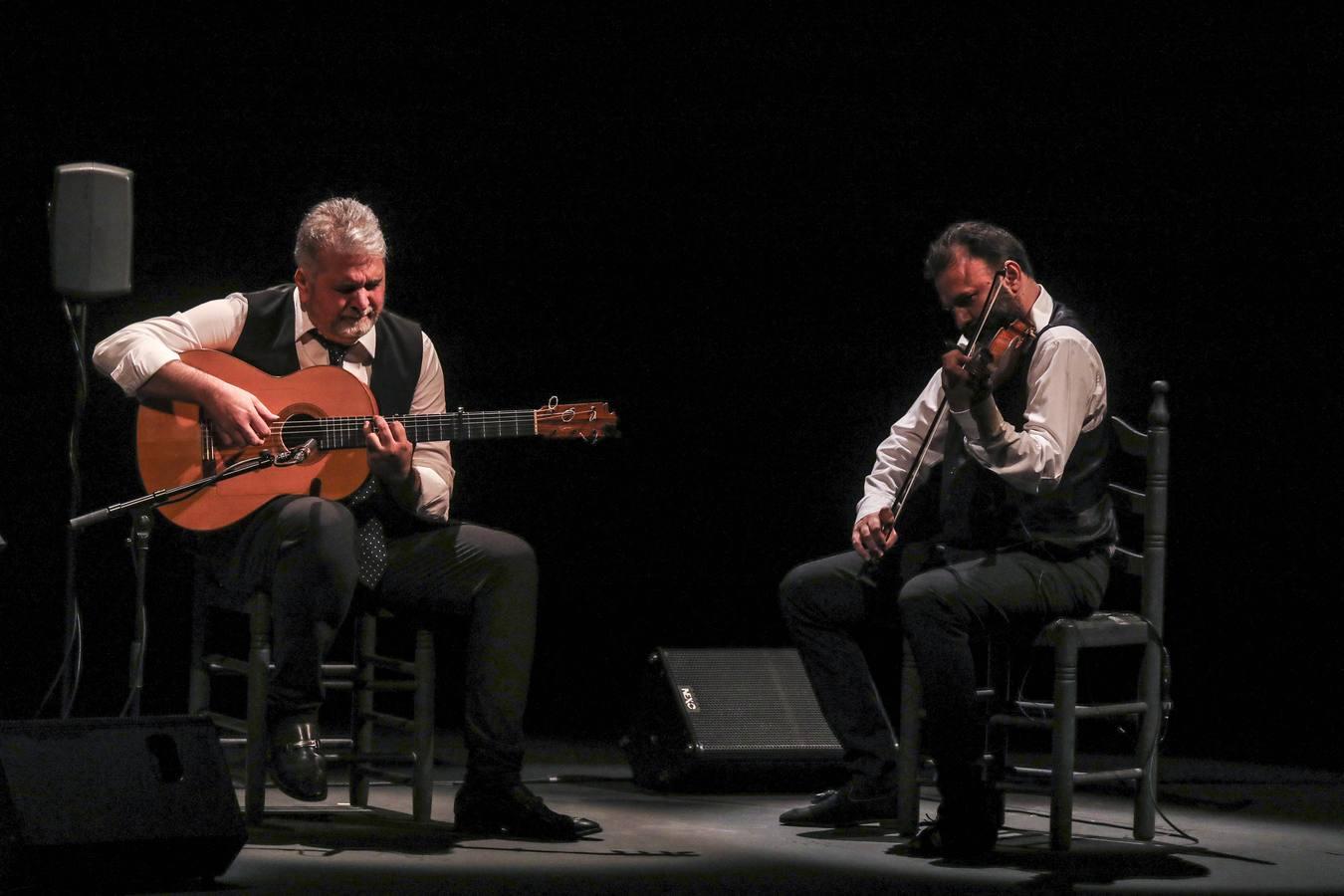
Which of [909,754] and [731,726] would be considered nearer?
[909,754]

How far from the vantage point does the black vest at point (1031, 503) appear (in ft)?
10.6

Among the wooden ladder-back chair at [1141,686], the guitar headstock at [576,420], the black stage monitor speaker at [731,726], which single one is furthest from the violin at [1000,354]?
the black stage monitor speaker at [731,726]

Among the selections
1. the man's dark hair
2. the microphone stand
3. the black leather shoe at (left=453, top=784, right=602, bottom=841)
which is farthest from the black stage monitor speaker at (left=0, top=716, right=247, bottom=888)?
the man's dark hair

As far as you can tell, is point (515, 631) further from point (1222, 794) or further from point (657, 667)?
point (1222, 794)

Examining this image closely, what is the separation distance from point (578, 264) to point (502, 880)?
2536 millimetres

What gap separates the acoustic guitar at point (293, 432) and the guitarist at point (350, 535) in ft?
0.12

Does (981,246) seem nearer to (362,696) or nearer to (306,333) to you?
(306,333)

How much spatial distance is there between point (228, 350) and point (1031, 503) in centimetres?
155

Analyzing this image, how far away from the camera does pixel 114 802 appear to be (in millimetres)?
2494

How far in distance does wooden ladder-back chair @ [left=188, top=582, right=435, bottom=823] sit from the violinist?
73 centimetres

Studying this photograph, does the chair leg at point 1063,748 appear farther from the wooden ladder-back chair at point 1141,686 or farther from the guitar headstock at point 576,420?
the guitar headstock at point 576,420

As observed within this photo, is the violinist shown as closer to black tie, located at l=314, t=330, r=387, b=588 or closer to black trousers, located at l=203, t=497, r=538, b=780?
black trousers, located at l=203, t=497, r=538, b=780

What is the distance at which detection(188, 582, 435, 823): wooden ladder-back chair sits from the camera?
126 inches

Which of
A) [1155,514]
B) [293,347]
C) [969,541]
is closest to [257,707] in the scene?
[293,347]
